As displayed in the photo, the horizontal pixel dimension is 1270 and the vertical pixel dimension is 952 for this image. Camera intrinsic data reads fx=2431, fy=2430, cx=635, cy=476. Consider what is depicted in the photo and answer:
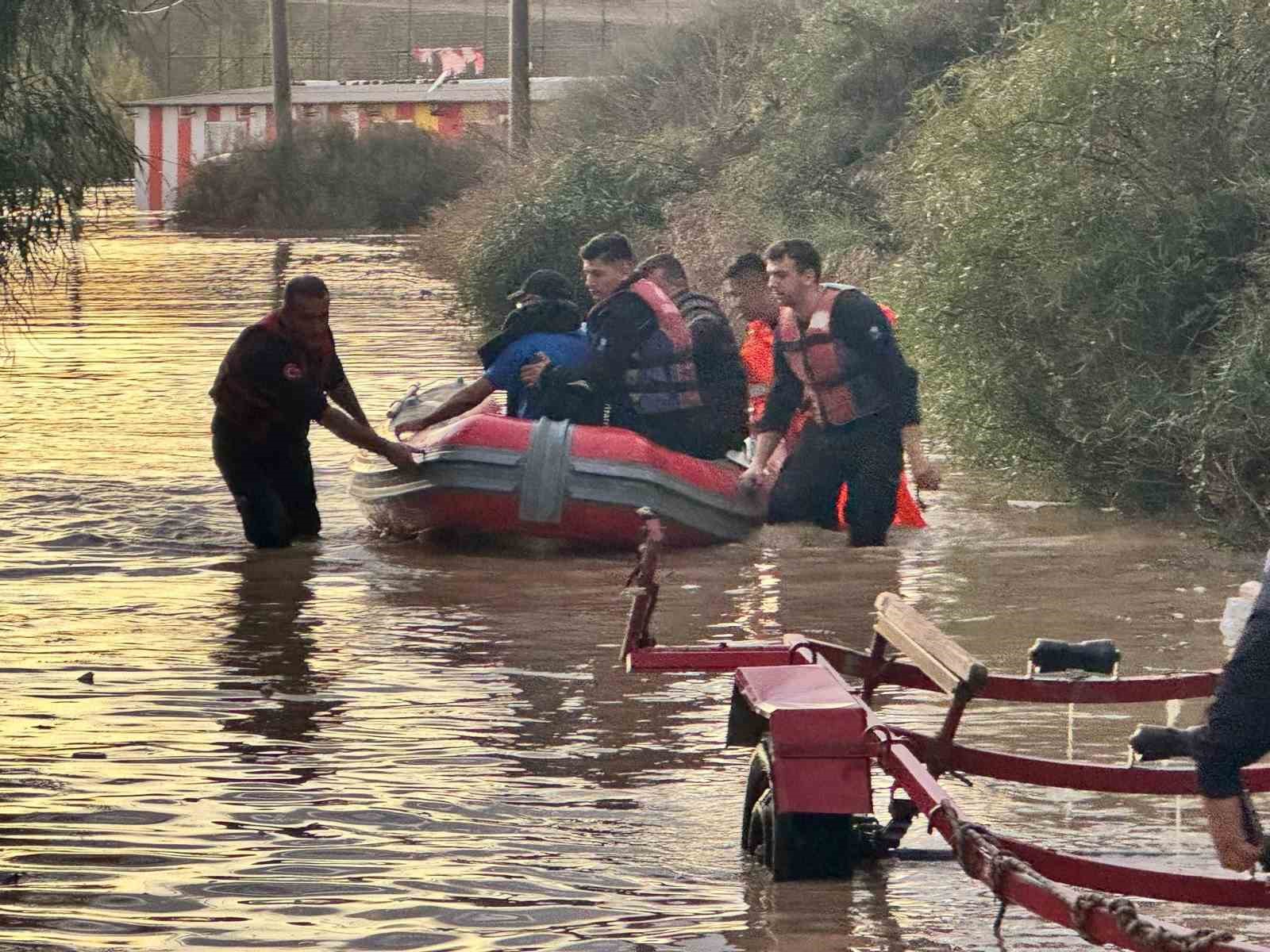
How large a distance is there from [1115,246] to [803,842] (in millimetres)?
7506

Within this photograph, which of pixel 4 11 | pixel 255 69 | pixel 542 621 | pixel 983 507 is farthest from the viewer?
pixel 255 69

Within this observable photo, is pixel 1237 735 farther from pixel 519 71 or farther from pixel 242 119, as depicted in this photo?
pixel 242 119

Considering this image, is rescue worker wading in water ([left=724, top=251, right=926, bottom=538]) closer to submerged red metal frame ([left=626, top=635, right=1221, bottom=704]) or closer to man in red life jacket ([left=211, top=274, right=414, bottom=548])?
man in red life jacket ([left=211, top=274, right=414, bottom=548])

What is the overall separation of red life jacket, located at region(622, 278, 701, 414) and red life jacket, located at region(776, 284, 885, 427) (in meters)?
0.70

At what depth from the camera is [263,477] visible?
13.0m

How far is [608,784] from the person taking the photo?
7352mm

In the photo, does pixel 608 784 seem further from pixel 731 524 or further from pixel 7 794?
pixel 731 524

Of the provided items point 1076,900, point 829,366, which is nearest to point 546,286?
point 829,366

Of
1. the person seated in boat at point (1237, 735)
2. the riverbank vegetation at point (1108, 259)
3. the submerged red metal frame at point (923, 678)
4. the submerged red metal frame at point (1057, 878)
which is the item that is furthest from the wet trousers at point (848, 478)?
the person seated in boat at point (1237, 735)

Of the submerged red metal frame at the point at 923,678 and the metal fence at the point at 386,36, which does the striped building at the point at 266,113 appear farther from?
the submerged red metal frame at the point at 923,678

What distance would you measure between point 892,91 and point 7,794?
1931 cm

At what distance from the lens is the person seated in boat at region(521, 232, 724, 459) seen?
41.7 ft

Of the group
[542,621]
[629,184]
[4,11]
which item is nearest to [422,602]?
[542,621]

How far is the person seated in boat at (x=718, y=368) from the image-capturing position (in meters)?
13.0
